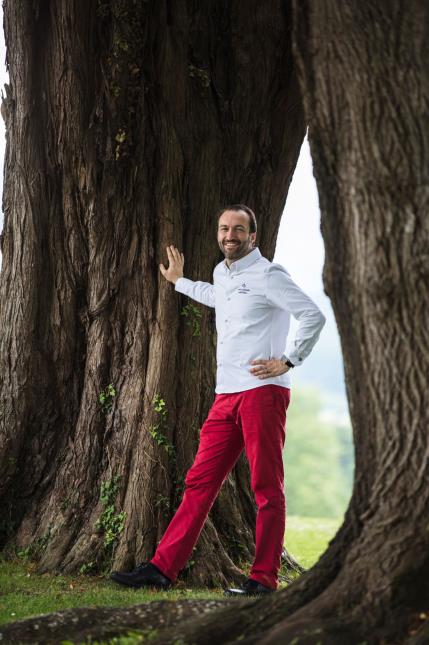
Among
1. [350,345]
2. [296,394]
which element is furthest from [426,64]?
[296,394]

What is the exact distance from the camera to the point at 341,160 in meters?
3.83

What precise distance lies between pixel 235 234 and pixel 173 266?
0.85 meters

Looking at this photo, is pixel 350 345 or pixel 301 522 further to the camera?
pixel 301 522

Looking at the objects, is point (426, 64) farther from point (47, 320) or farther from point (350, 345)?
point (47, 320)

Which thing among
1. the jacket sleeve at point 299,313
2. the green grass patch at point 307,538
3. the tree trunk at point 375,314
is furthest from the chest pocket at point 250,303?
the green grass patch at point 307,538

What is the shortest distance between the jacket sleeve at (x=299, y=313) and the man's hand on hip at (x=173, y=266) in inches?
43.1

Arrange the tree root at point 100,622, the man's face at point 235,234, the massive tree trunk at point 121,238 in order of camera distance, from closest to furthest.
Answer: the tree root at point 100,622 < the man's face at point 235,234 < the massive tree trunk at point 121,238

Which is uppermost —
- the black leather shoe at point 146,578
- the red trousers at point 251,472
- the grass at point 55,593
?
the red trousers at point 251,472

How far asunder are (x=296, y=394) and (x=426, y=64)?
153 feet

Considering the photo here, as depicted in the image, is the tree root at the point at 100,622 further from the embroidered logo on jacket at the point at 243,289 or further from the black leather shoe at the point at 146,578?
the embroidered logo on jacket at the point at 243,289

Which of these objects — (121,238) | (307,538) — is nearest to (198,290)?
(121,238)

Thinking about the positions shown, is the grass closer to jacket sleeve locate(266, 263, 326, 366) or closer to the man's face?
jacket sleeve locate(266, 263, 326, 366)

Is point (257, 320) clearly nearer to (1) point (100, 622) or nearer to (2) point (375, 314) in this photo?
(2) point (375, 314)

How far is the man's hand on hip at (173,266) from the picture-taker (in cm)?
633
